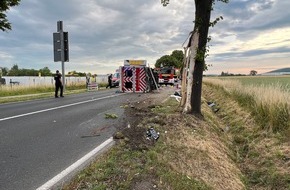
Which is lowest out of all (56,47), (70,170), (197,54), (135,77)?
(70,170)

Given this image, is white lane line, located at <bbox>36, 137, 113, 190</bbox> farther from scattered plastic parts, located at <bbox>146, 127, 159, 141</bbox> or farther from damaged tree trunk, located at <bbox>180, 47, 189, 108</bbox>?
damaged tree trunk, located at <bbox>180, 47, 189, 108</bbox>

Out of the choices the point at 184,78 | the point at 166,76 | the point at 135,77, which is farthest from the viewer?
the point at 166,76

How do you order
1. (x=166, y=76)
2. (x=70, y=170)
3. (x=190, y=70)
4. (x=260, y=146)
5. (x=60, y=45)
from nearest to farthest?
1. (x=70, y=170)
2. (x=260, y=146)
3. (x=190, y=70)
4. (x=60, y=45)
5. (x=166, y=76)

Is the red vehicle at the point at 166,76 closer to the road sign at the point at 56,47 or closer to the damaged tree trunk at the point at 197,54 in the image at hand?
the road sign at the point at 56,47

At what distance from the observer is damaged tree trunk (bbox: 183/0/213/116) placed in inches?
375

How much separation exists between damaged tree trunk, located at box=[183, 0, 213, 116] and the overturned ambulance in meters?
15.5

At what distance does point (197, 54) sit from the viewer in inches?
374

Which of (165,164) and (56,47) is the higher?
(56,47)

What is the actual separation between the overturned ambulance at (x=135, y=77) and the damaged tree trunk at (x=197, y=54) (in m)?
15.5

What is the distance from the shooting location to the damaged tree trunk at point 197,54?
952cm

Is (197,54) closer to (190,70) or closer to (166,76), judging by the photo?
(190,70)

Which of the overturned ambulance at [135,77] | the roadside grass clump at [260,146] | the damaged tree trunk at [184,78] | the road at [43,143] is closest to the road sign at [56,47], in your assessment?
the overturned ambulance at [135,77]

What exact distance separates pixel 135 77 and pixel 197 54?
16032mm

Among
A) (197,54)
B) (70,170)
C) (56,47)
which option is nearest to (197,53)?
(197,54)
